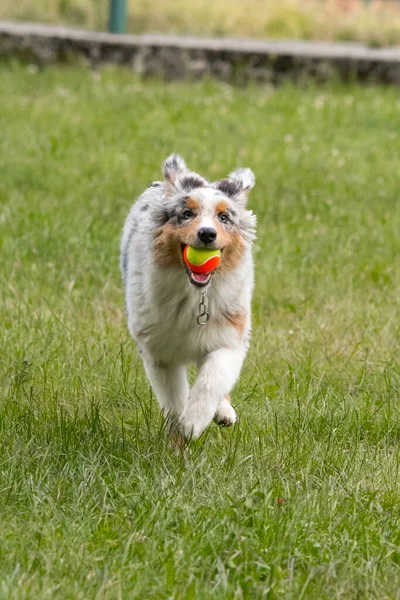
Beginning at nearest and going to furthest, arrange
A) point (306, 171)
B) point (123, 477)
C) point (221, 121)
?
point (123, 477) < point (306, 171) < point (221, 121)

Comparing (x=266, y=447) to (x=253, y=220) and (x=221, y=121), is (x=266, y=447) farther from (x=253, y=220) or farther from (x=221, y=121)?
(x=221, y=121)

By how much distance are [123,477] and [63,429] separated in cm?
50

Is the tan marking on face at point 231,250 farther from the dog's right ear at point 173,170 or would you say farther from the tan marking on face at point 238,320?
the dog's right ear at point 173,170

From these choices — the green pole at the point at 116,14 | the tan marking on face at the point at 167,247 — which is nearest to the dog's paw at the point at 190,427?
the tan marking on face at the point at 167,247

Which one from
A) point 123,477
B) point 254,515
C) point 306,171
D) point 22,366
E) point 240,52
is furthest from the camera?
point 240,52

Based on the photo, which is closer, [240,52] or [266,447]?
[266,447]

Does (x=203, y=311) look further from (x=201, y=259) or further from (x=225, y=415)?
(x=225, y=415)

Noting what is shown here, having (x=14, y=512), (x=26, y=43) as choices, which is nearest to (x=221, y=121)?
(x=26, y=43)

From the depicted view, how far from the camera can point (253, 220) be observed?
209 inches

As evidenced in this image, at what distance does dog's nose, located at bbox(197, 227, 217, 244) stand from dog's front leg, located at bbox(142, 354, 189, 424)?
78 centimetres

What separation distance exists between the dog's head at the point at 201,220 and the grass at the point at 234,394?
0.75 metres

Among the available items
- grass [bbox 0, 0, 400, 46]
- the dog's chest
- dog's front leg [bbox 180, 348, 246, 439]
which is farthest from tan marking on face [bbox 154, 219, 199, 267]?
grass [bbox 0, 0, 400, 46]

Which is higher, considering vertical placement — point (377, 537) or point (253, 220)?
point (253, 220)

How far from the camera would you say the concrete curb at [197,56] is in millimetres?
13859
